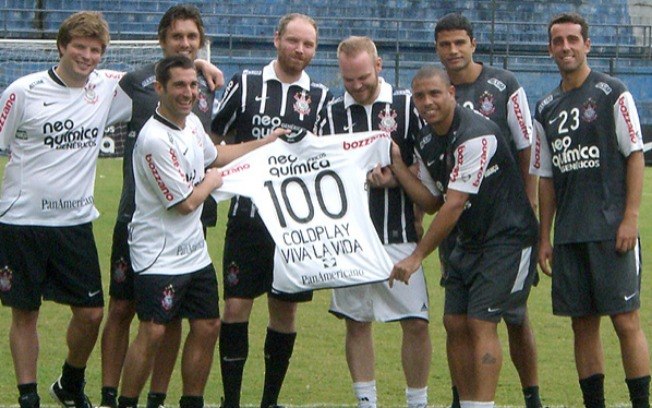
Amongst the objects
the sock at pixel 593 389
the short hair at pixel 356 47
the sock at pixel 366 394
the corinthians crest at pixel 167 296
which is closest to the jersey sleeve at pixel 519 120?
the short hair at pixel 356 47

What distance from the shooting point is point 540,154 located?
255 inches

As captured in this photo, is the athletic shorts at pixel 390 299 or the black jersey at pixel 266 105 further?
the black jersey at pixel 266 105

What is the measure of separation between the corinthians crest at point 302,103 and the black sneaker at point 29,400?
6.90 feet

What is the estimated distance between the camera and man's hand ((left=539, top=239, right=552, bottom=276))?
6.45 meters

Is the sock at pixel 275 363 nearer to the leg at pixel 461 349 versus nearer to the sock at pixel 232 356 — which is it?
the sock at pixel 232 356

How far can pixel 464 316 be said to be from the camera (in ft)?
20.7

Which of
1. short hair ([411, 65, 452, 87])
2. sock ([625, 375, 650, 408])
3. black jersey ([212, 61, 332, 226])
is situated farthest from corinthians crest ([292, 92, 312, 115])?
sock ([625, 375, 650, 408])

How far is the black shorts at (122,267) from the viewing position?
259 inches

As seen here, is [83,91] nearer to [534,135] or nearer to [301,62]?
[301,62]

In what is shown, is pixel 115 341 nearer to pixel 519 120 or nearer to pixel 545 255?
pixel 545 255

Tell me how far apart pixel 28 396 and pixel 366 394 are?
1.81 metres

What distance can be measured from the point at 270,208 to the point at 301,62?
89 cm

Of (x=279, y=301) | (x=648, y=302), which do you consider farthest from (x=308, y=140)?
(x=648, y=302)

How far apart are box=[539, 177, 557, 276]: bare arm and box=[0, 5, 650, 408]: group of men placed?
16 mm
